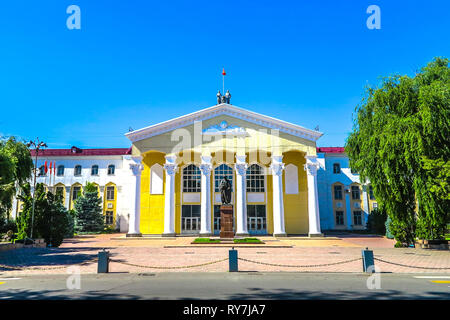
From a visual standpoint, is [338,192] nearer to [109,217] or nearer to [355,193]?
[355,193]

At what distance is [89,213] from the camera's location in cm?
3853

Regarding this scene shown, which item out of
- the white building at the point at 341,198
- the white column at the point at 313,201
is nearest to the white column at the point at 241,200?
the white column at the point at 313,201

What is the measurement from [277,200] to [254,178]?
4.63 m

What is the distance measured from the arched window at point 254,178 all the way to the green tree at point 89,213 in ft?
62.3

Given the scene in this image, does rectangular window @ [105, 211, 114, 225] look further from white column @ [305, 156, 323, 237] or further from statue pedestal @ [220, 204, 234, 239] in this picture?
white column @ [305, 156, 323, 237]

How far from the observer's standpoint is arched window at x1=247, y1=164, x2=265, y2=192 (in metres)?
34.6

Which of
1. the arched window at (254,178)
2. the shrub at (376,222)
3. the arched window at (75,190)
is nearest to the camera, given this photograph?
the shrub at (376,222)

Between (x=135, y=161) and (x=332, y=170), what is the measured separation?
24.5 meters

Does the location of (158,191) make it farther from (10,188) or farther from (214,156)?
(10,188)

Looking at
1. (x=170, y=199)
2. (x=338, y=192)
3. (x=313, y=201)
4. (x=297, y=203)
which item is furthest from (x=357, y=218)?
(x=170, y=199)

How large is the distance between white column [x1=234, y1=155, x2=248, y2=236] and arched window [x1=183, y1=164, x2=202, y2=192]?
5540mm

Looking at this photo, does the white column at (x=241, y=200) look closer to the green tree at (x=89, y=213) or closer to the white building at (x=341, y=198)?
the white building at (x=341, y=198)

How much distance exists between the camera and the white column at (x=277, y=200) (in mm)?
30406
